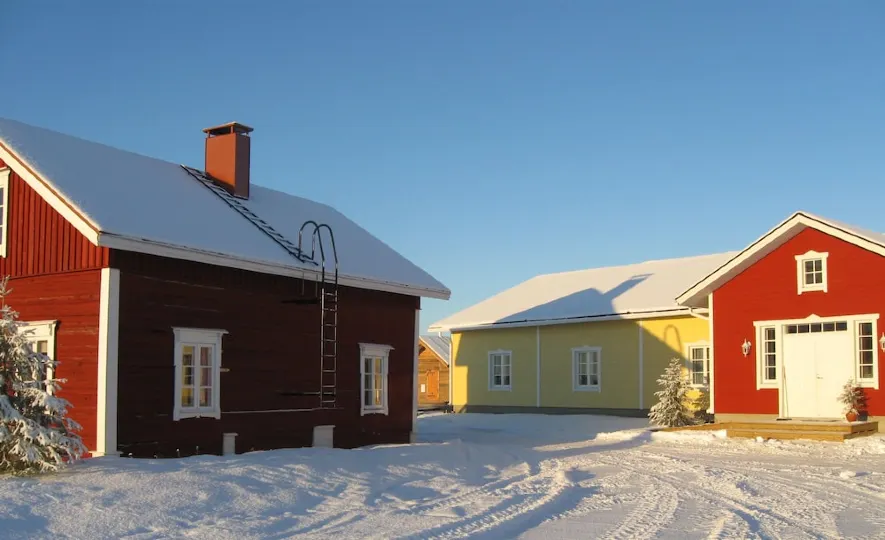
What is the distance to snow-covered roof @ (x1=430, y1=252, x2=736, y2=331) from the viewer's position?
3023cm

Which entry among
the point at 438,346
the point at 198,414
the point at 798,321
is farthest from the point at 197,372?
the point at 438,346

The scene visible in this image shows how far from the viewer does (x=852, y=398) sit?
2145 cm

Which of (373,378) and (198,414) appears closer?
(198,414)

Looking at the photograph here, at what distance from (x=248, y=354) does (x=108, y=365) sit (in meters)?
3.20

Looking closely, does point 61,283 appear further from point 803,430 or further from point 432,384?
point 432,384

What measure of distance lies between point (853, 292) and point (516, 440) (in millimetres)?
8560

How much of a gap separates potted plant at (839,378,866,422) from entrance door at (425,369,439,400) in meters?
29.2

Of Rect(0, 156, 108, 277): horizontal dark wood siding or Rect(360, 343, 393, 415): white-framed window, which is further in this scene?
Rect(360, 343, 393, 415): white-framed window

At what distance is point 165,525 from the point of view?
9.98 metres

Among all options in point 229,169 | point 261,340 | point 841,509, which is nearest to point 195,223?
point 261,340

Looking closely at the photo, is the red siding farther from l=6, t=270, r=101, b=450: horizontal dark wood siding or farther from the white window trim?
l=6, t=270, r=101, b=450: horizontal dark wood siding

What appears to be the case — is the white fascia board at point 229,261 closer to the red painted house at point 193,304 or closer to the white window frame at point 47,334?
the red painted house at point 193,304

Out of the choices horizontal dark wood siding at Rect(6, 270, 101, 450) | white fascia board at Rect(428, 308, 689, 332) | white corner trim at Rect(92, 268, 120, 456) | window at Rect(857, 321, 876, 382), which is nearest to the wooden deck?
window at Rect(857, 321, 876, 382)

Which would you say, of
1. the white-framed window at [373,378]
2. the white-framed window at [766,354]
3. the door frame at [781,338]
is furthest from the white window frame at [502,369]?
→ the white-framed window at [373,378]
